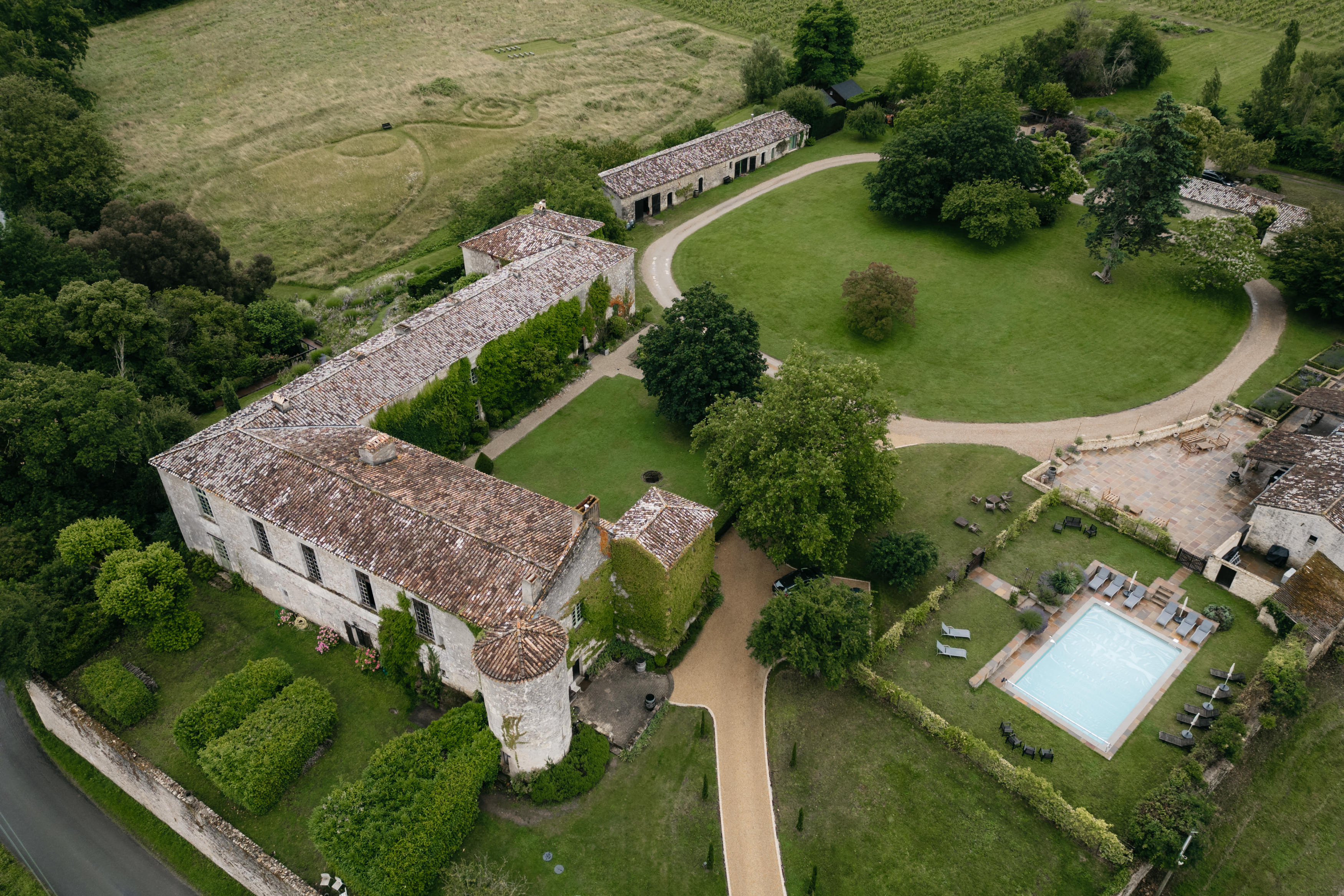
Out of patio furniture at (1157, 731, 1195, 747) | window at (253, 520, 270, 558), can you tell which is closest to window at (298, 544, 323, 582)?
window at (253, 520, 270, 558)

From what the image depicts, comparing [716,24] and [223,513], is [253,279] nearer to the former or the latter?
[223,513]

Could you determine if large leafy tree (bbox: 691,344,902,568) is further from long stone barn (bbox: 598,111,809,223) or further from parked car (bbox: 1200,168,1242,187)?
parked car (bbox: 1200,168,1242,187)

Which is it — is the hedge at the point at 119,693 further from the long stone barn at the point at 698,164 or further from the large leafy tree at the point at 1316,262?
the large leafy tree at the point at 1316,262

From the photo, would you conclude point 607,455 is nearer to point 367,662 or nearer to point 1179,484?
point 367,662

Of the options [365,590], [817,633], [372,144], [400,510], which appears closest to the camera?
[817,633]

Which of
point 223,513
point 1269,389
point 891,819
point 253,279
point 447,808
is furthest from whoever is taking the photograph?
point 253,279

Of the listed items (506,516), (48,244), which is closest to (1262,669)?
(506,516)

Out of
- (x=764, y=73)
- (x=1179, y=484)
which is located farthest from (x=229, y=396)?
(x=764, y=73)
